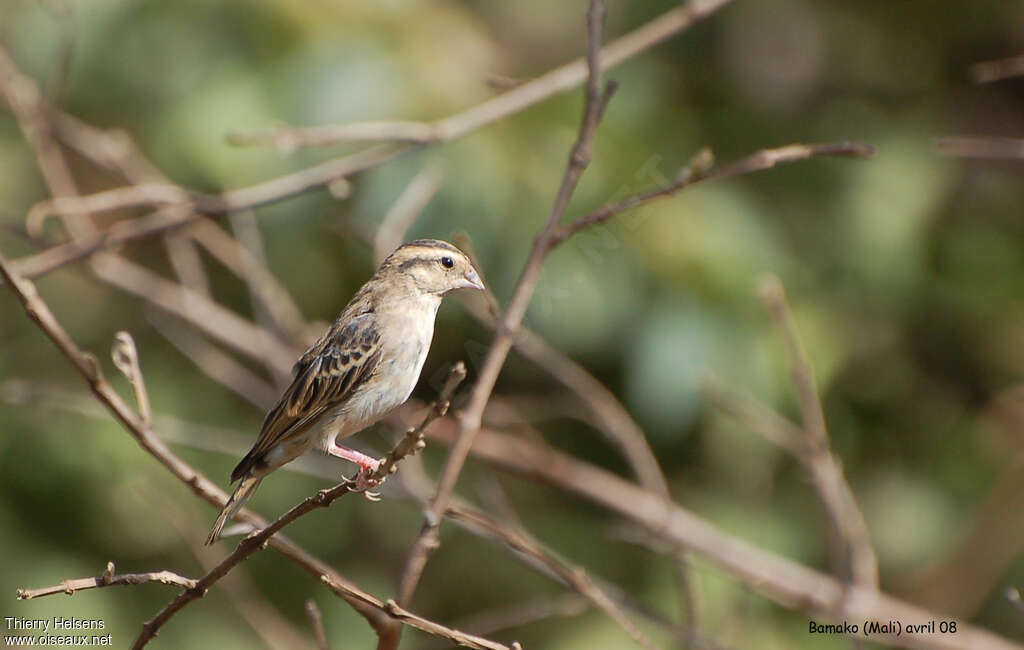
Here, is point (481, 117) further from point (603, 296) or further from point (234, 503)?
point (234, 503)

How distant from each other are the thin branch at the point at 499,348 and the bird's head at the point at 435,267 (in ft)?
3.26

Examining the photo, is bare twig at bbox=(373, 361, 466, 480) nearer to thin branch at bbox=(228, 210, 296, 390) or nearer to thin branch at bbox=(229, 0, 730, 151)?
A: thin branch at bbox=(229, 0, 730, 151)

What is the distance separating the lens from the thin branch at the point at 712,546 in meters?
5.20

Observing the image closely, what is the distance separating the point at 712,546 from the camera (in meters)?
5.70

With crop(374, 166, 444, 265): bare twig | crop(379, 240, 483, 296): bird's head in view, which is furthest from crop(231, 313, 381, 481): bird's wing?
crop(374, 166, 444, 265): bare twig

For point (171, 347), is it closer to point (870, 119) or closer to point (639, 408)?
point (639, 408)

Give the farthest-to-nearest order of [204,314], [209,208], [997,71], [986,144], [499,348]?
[997,71], [204,314], [209,208], [986,144], [499,348]

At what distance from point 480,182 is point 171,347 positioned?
2760 mm

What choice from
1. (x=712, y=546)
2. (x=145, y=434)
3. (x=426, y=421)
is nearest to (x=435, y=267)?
(x=145, y=434)

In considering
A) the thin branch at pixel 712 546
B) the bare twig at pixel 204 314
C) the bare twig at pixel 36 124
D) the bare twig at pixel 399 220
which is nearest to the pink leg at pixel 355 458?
the bare twig at pixel 399 220

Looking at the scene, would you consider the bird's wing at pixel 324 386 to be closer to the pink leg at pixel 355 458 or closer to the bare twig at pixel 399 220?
the pink leg at pixel 355 458

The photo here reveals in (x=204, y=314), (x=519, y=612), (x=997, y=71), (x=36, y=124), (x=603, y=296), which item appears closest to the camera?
(x=519, y=612)

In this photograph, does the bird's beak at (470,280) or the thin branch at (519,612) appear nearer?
the bird's beak at (470,280)

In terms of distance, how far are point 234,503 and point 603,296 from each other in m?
2.99
